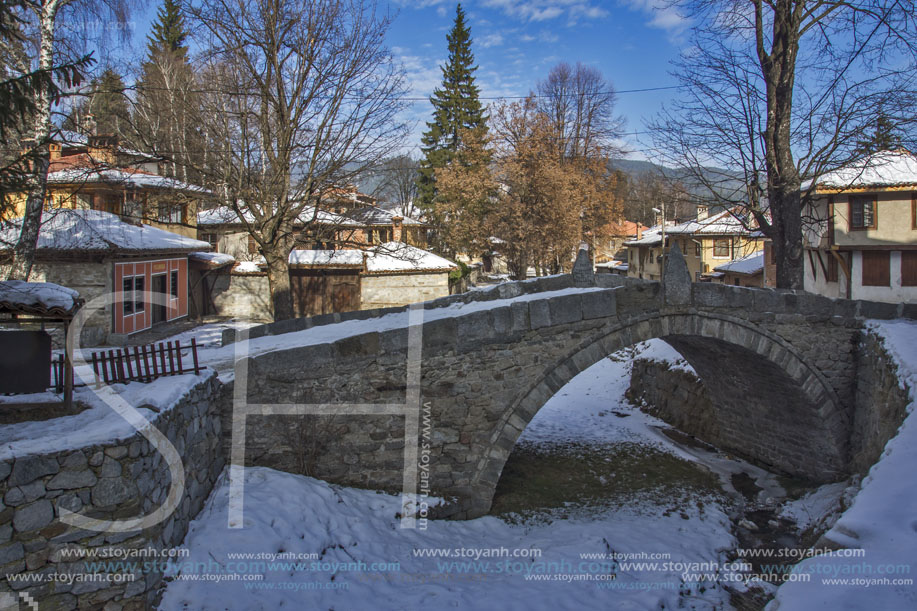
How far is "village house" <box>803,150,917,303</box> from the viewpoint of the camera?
1745 cm

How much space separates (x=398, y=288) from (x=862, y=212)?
1666cm

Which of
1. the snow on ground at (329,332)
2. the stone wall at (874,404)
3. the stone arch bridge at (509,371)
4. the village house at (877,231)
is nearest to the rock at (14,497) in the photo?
the stone arch bridge at (509,371)

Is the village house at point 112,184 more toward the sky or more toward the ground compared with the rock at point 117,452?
more toward the sky

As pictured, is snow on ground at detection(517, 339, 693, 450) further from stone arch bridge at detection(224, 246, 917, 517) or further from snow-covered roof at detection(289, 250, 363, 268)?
snow-covered roof at detection(289, 250, 363, 268)

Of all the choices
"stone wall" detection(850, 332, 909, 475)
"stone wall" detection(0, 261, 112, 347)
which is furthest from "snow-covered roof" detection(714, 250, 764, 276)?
"stone wall" detection(0, 261, 112, 347)

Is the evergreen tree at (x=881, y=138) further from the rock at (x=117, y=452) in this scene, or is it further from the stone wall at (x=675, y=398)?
the rock at (x=117, y=452)

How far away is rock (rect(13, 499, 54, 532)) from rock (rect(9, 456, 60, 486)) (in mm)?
187

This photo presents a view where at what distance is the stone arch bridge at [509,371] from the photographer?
6789 millimetres

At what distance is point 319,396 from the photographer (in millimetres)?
6820

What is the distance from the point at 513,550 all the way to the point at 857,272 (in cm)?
1791

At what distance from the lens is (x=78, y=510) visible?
4070 millimetres

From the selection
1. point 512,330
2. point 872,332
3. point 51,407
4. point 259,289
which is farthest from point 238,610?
point 259,289

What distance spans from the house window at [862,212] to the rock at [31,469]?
72.0 feet

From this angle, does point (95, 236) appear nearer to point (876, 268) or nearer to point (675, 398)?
point (675, 398)
